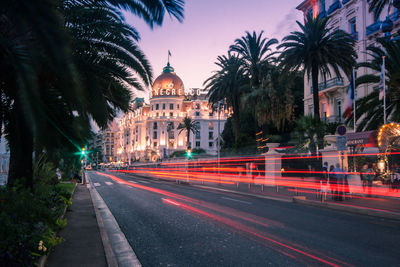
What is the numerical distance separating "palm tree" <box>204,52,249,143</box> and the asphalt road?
26940 mm

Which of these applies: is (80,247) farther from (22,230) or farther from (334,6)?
(334,6)

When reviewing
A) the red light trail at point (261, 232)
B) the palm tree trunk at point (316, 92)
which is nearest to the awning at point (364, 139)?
the palm tree trunk at point (316, 92)

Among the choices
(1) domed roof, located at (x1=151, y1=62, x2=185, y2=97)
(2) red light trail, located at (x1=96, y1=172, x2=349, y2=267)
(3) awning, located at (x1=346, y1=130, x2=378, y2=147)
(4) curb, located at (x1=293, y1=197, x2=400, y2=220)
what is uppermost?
(1) domed roof, located at (x1=151, y1=62, x2=185, y2=97)

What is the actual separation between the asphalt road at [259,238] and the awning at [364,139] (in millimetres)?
10186

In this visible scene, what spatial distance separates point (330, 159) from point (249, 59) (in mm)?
16107

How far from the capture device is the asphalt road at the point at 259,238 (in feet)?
21.3

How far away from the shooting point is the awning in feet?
70.3

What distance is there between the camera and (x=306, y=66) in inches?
1086

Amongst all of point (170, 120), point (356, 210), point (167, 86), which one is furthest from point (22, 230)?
point (167, 86)

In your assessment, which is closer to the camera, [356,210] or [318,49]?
[356,210]

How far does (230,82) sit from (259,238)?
31.3m

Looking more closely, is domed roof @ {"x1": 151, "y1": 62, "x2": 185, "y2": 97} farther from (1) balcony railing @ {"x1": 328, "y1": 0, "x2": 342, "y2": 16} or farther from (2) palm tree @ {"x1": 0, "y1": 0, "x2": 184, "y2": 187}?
(2) palm tree @ {"x1": 0, "y1": 0, "x2": 184, "y2": 187}

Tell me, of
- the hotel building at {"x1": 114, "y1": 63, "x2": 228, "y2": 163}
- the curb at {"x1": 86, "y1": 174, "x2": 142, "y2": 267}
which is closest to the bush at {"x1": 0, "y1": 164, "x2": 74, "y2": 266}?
the curb at {"x1": 86, "y1": 174, "x2": 142, "y2": 267}

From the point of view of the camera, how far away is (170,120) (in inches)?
4906
